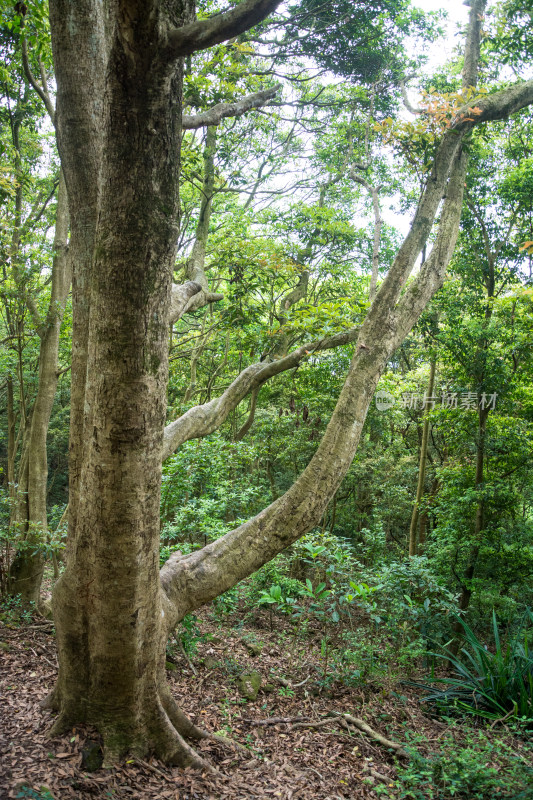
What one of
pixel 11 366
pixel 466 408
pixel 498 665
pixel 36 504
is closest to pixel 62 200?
pixel 36 504

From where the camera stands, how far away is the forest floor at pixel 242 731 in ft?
8.05

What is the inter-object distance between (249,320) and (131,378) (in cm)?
440

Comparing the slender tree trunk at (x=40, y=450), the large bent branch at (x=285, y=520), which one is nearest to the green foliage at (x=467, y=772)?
the large bent branch at (x=285, y=520)

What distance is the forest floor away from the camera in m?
2.45

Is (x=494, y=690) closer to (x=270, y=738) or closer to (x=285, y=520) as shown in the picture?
(x=270, y=738)

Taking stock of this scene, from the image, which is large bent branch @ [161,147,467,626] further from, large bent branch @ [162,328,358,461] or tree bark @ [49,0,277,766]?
large bent branch @ [162,328,358,461]

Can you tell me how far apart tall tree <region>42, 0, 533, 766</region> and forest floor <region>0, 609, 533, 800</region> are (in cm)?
17

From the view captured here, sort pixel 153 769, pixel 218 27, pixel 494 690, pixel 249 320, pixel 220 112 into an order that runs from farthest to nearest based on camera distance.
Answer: pixel 249 320 → pixel 494 690 → pixel 220 112 → pixel 153 769 → pixel 218 27

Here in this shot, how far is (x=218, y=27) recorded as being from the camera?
1.76 meters

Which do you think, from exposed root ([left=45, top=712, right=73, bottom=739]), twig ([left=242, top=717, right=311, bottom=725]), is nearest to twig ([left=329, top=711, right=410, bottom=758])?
A: twig ([left=242, top=717, right=311, bottom=725])

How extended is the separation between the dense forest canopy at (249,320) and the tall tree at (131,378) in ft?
0.04

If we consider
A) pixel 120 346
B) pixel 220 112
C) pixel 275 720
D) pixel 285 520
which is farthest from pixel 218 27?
pixel 275 720

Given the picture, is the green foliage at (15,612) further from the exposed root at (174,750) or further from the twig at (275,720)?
the exposed root at (174,750)

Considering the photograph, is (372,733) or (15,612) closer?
(372,733)
